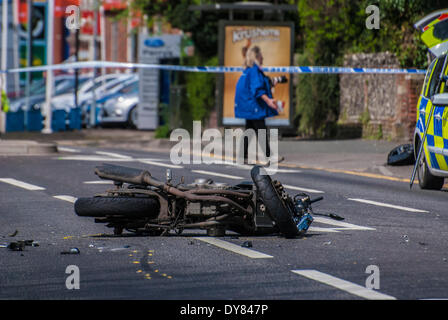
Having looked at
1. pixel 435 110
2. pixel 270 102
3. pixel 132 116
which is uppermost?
pixel 435 110

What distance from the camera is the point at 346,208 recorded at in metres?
11.9

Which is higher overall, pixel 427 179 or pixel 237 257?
pixel 237 257

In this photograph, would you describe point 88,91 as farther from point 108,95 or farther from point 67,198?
point 67,198

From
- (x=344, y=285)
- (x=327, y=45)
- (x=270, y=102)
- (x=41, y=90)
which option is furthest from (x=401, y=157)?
(x=41, y=90)

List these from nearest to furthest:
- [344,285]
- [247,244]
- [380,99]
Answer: [344,285] → [247,244] → [380,99]

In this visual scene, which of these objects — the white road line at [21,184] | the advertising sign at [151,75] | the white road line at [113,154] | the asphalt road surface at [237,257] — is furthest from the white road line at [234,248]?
the advertising sign at [151,75]

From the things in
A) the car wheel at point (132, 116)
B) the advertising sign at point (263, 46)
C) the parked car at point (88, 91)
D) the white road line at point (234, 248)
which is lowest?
the car wheel at point (132, 116)

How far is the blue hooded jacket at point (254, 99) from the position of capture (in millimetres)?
18734

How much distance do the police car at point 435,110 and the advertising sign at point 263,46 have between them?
1066 cm

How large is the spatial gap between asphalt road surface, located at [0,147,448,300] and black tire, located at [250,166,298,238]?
18 centimetres

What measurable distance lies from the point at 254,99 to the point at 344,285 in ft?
39.0

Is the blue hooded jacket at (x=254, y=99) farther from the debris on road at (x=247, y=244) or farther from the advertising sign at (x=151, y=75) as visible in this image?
the advertising sign at (x=151, y=75)

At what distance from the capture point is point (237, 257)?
27.1ft

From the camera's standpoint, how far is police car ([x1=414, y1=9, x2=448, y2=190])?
13.1 meters
